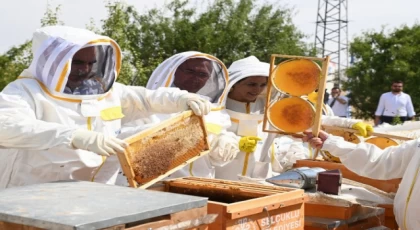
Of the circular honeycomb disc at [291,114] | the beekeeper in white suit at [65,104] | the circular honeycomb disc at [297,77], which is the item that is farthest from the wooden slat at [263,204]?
the circular honeycomb disc at [297,77]

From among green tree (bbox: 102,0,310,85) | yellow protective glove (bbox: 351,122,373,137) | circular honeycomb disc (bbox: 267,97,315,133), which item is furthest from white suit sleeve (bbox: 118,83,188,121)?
green tree (bbox: 102,0,310,85)

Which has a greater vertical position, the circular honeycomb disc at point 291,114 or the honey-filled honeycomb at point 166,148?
the circular honeycomb disc at point 291,114

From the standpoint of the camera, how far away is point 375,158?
14.5 ft

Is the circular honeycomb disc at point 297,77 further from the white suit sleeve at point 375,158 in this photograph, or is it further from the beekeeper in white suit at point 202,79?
the beekeeper in white suit at point 202,79

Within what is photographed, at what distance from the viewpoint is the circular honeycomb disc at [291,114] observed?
4.61 meters

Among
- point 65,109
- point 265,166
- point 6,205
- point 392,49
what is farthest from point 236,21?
point 6,205

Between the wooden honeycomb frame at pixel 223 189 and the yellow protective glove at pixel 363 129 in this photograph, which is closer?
the wooden honeycomb frame at pixel 223 189

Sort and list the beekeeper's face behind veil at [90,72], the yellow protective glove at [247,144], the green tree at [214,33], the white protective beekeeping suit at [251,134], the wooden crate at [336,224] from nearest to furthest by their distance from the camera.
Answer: the wooden crate at [336,224], the beekeeper's face behind veil at [90,72], the yellow protective glove at [247,144], the white protective beekeeping suit at [251,134], the green tree at [214,33]

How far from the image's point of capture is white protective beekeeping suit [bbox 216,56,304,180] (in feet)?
17.4

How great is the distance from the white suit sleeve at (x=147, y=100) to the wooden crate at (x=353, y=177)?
1.35 metres

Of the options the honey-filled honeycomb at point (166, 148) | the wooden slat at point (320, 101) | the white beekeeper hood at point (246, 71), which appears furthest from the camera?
the white beekeeper hood at point (246, 71)

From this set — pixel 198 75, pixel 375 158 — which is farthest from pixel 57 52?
pixel 375 158

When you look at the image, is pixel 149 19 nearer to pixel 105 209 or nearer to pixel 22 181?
pixel 22 181

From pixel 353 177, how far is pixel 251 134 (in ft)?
3.19
